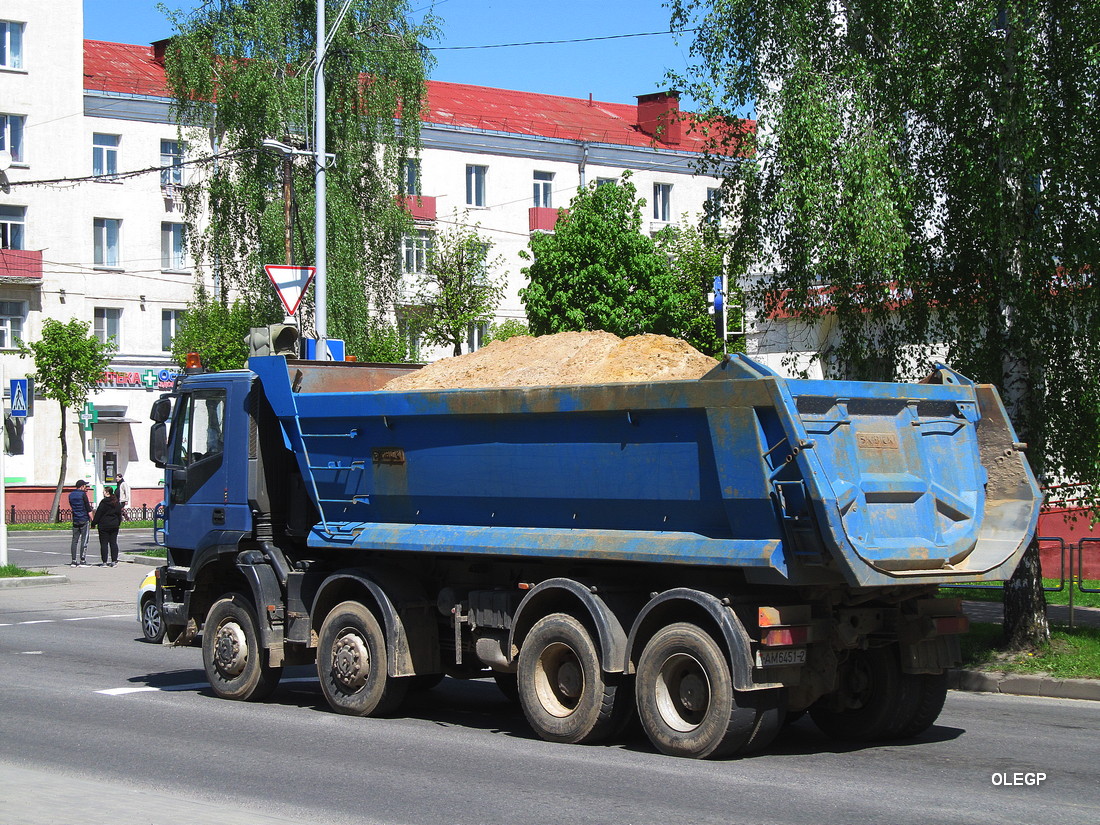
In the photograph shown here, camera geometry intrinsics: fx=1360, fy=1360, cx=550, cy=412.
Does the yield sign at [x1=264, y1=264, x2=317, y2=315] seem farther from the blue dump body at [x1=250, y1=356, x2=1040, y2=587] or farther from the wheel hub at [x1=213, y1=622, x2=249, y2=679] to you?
the blue dump body at [x1=250, y1=356, x2=1040, y2=587]

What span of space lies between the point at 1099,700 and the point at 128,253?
4193cm

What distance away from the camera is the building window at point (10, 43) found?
4625 cm

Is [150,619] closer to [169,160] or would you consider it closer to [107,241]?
[107,241]

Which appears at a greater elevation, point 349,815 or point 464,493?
point 464,493

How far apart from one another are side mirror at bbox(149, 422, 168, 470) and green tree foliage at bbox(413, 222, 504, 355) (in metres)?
28.8

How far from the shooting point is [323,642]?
436 inches

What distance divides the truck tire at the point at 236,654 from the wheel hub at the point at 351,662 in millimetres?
920

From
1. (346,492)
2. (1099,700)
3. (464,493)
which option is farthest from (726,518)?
(1099,700)

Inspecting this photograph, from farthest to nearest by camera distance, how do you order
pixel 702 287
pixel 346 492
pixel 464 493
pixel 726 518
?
1. pixel 702 287
2. pixel 346 492
3. pixel 464 493
4. pixel 726 518

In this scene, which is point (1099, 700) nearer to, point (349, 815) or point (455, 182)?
point (349, 815)

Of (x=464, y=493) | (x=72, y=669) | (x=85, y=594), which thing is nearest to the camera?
(x=464, y=493)

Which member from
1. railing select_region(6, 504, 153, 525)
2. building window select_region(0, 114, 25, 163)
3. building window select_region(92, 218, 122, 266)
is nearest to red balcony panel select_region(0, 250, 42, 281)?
building window select_region(92, 218, 122, 266)

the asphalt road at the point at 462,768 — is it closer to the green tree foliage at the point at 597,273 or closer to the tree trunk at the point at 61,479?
the green tree foliage at the point at 597,273

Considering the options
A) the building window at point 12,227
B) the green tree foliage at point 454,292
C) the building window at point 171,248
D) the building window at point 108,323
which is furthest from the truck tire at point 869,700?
the building window at point 171,248
